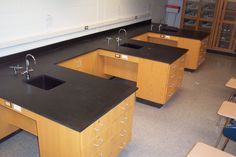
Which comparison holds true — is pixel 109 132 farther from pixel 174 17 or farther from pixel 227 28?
pixel 174 17

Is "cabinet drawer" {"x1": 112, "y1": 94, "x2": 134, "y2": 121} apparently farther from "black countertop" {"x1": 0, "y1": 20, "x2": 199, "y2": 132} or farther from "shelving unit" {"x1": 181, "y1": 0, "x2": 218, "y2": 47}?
"shelving unit" {"x1": 181, "y1": 0, "x2": 218, "y2": 47}

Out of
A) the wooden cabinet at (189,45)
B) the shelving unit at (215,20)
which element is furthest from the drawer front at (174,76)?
the shelving unit at (215,20)

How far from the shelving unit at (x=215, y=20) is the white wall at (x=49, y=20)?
257cm

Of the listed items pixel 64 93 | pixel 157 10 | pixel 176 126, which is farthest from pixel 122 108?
pixel 157 10

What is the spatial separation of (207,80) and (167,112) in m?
1.60

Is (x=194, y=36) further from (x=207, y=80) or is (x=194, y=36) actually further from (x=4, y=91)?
(x=4, y=91)

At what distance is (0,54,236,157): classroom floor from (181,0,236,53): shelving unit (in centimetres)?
198

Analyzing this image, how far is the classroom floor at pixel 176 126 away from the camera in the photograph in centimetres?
267

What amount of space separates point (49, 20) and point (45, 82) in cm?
105

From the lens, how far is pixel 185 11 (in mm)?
6539

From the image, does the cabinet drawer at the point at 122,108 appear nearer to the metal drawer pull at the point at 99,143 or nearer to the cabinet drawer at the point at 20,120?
the metal drawer pull at the point at 99,143

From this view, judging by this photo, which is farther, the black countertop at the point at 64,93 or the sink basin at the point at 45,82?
the sink basin at the point at 45,82

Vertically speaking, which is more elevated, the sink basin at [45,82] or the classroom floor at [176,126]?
the sink basin at [45,82]

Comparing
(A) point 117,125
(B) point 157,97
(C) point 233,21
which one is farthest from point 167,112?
(C) point 233,21
